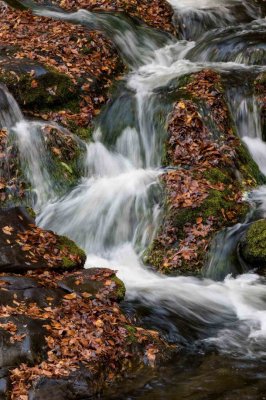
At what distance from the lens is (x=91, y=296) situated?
22.1 ft

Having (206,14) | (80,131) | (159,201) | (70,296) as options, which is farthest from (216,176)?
(206,14)

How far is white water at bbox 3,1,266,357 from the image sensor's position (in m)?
7.32

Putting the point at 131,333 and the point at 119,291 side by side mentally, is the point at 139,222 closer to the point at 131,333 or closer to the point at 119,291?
the point at 119,291

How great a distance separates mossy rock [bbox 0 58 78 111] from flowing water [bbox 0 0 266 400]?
1.95 ft

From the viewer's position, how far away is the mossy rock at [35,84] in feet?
37.6

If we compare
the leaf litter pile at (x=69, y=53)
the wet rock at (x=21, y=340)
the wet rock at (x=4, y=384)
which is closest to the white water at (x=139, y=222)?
the leaf litter pile at (x=69, y=53)

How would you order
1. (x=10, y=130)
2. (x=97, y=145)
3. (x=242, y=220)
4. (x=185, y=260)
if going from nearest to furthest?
(x=185, y=260)
(x=242, y=220)
(x=10, y=130)
(x=97, y=145)

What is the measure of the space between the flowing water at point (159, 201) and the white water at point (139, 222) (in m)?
0.02

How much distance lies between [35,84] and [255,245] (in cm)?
584

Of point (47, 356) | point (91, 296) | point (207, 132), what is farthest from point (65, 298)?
point (207, 132)

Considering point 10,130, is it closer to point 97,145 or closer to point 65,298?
point 97,145

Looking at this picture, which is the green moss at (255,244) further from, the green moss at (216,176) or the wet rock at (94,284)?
the wet rock at (94,284)

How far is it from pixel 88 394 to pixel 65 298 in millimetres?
1445

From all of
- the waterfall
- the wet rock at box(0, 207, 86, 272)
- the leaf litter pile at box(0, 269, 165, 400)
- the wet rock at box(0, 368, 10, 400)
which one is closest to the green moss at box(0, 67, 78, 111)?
the waterfall
